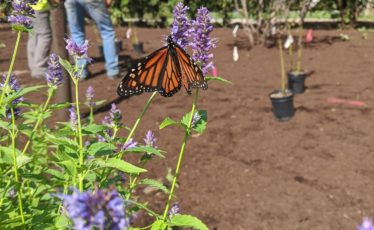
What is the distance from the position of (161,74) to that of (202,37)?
33 centimetres

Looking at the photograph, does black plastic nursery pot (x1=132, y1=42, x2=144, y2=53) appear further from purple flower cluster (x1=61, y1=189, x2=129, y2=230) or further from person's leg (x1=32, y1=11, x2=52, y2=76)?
purple flower cluster (x1=61, y1=189, x2=129, y2=230)

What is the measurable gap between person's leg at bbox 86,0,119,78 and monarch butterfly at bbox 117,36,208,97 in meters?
4.73

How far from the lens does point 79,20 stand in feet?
21.6

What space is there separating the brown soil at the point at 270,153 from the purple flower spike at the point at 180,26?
174 centimetres

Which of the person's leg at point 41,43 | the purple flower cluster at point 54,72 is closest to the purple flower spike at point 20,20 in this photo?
the purple flower cluster at point 54,72

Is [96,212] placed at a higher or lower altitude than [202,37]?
lower

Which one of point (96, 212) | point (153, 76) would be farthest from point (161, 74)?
point (96, 212)

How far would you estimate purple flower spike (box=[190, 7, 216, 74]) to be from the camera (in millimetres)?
1765

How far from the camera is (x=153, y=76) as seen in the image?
2.05 metres

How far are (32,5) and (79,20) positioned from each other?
486 cm

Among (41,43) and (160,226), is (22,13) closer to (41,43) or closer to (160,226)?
(160,226)

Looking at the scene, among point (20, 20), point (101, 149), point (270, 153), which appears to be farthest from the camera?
point (270, 153)

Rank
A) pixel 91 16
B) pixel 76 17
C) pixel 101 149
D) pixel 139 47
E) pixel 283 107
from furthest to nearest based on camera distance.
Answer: pixel 139 47 < pixel 91 16 < pixel 76 17 < pixel 283 107 < pixel 101 149

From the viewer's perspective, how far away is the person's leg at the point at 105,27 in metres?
6.55
